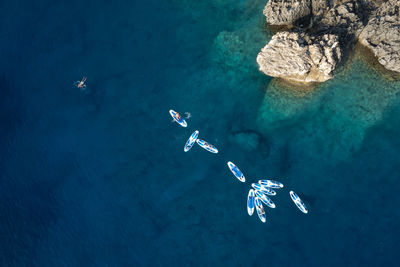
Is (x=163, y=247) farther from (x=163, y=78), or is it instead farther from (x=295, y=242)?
(x=163, y=78)

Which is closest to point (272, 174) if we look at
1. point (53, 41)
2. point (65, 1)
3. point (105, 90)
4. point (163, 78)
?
point (163, 78)

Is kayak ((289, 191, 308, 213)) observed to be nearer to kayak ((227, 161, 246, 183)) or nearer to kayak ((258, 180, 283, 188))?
kayak ((258, 180, 283, 188))

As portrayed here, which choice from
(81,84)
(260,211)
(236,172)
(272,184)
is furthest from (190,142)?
(81,84)

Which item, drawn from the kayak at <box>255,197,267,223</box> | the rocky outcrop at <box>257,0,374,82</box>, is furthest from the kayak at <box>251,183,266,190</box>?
the rocky outcrop at <box>257,0,374,82</box>

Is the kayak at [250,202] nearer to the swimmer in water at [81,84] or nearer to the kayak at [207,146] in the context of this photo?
the kayak at [207,146]

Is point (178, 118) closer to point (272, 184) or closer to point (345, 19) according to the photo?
point (272, 184)

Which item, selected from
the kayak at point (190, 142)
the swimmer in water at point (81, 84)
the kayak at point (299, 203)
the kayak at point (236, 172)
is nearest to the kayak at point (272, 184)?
the kayak at point (299, 203)

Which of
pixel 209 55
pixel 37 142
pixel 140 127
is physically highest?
pixel 209 55
